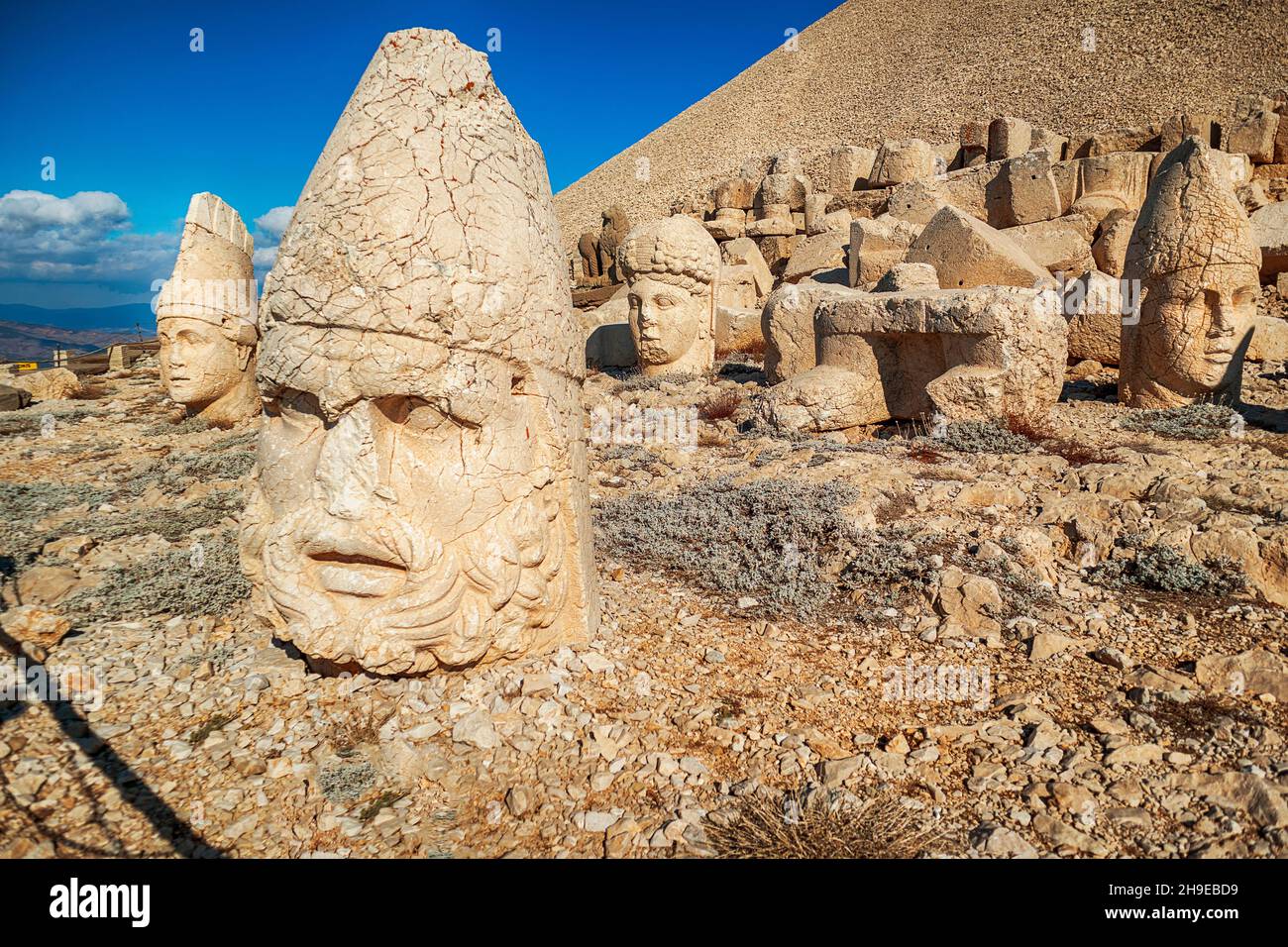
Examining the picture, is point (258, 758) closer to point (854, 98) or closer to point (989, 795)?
point (989, 795)

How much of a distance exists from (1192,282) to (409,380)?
6395mm

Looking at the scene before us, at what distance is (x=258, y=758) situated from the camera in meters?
2.11

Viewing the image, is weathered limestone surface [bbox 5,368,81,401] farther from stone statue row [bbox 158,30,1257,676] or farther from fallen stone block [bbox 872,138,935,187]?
fallen stone block [bbox 872,138,935,187]

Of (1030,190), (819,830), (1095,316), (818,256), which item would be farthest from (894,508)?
(1030,190)

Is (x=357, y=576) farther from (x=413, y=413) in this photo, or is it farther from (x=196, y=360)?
(x=196, y=360)

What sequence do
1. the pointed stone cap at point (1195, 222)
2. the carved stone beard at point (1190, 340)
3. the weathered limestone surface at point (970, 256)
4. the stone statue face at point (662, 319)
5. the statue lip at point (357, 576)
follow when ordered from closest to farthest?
the statue lip at point (357, 576)
the pointed stone cap at point (1195, 222)
the carved stone beard at point (1190, 340)
the weathered limestone surface at point (970, 256)
the stone statue face at point (662, 319)

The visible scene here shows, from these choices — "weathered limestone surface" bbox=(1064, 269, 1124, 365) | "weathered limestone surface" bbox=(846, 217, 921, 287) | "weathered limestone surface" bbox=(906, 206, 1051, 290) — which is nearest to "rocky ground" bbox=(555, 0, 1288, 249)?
"weathered limestone surface" bbox=(846, 217, 921, 287)

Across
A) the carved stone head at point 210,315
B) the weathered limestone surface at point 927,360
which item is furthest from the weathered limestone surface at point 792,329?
the carved stone head at point 210,315

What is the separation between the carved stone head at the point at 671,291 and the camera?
8.14 metres

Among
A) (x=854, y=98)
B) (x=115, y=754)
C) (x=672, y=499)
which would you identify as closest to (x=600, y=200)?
(x=854, y=98)

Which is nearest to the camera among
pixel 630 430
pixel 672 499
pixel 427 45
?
pixel 427 45

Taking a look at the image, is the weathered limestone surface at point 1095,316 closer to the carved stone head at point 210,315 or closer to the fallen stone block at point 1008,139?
the carved stone head at point 210,315
